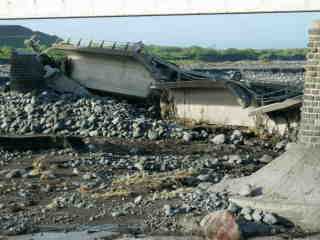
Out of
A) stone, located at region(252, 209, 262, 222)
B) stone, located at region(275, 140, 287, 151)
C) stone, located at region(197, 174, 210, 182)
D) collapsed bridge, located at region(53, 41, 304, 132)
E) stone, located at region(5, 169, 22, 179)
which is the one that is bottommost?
stone, located at region(275, 140, 287, 151)

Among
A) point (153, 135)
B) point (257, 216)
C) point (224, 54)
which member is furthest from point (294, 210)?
point (224, 54)

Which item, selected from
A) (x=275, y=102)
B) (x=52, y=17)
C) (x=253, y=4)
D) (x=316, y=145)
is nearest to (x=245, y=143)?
(x=275, y=102)

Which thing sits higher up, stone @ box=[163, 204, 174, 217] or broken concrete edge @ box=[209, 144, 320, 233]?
broken concrete edge @ box=[209, 144, 320, 233]

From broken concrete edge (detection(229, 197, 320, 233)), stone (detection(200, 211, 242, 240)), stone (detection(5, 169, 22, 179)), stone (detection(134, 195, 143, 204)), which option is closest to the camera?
stone (detection(200, 211, 242, 240))

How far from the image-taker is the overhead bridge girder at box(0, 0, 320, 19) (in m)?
29.7

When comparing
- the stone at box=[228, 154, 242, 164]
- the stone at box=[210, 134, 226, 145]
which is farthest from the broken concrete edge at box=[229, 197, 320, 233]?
the stone at box=[210, 134, 226, 145]

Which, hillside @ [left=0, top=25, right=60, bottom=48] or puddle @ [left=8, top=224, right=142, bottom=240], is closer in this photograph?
puddle @ [left=8, top=224, right=142, bottom=240]

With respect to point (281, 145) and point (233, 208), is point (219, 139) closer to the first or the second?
point (281, 145)

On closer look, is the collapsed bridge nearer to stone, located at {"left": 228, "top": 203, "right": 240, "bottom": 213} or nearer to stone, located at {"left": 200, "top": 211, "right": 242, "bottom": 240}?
stone, located at {"left": 228, "top": 203, "right": 240, "bottom": 213}

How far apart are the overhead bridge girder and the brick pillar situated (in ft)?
32.5

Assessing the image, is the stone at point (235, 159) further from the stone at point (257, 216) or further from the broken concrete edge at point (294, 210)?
the stone at point (257, 216)

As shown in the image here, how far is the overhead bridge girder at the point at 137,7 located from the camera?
29.7m

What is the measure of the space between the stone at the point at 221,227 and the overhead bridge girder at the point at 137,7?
13.7 meters

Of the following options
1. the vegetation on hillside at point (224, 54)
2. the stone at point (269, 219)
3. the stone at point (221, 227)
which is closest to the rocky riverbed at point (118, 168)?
the stone at point (269, 219)
